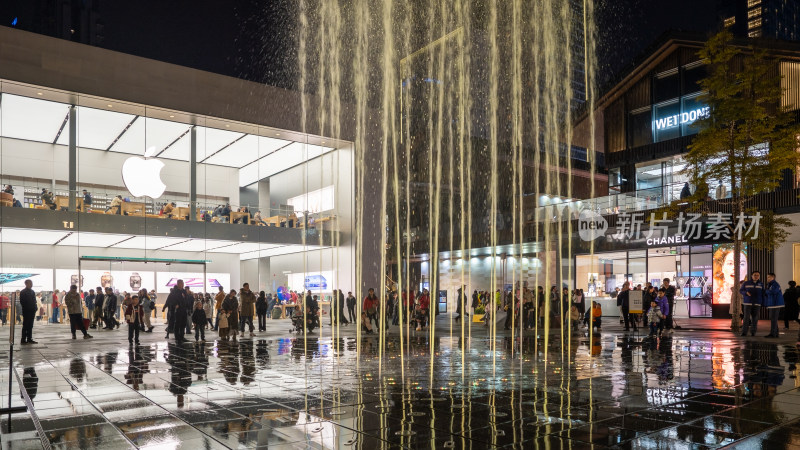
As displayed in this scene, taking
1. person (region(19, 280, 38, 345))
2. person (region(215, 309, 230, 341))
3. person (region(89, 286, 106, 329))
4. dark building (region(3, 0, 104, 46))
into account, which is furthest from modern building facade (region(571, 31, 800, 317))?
dark building (region(3, 0, 104, 46))

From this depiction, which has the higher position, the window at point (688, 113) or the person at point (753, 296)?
the window at point (688, 113)

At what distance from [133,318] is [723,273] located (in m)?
23.3

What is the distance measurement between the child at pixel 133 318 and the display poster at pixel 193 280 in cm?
749

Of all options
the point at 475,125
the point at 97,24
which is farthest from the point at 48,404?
the point at 97,24

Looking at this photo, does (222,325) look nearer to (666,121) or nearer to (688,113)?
(688,113)

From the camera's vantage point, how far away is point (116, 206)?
23891mm

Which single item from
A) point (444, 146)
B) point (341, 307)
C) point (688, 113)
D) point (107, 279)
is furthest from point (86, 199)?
point (444, 146)

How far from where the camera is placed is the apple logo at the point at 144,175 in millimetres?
24562

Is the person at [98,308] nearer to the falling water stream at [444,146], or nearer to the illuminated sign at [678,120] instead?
the falling water stream at [444,146]

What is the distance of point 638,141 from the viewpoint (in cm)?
3300

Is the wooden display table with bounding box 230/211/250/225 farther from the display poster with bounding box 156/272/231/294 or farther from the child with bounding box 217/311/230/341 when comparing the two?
the child with bounding box 217/311/230/341

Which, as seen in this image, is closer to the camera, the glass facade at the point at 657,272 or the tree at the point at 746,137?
the tree at the point at 746,137

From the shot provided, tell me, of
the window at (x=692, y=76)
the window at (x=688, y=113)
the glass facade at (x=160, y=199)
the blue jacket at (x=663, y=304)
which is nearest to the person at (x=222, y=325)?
the glass facade at (x=160, y=199)

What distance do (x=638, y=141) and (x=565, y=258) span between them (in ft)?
23.6
